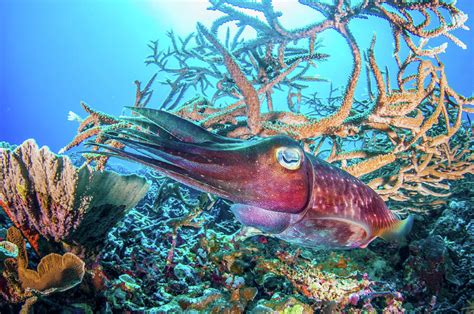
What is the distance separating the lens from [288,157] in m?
1.48

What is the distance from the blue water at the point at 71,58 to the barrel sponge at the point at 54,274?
10541cm

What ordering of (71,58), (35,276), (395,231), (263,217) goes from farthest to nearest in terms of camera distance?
(71,58) < (35,276) < (395,231) < (263,217)

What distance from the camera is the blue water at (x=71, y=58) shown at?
109250mm

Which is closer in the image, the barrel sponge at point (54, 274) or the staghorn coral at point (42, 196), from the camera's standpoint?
the barrel sponge at point (54, 274)

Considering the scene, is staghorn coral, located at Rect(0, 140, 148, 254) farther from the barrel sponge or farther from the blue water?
the blue water

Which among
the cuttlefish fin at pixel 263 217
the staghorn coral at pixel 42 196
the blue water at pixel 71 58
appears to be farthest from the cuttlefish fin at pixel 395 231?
the blue water at pixel 71 58

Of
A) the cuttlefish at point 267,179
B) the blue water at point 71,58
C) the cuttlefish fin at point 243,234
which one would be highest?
the blue water at point 71,58

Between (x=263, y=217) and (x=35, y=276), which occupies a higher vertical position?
(x=263, y=217)

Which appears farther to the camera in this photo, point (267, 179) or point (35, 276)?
point (35, 276)

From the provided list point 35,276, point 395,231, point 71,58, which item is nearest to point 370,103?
point 395,231

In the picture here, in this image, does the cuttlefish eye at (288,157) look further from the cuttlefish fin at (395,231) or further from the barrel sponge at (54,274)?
the barrel sponge at (54,274)

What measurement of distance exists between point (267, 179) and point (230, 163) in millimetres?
222

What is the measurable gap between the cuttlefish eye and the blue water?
105467 millimetres

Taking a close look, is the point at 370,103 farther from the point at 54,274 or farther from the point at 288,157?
A: the point at 54,274
